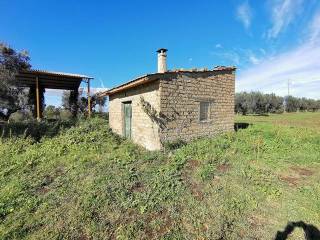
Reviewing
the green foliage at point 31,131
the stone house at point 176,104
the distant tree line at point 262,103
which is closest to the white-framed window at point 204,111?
the stone house at point 176,104

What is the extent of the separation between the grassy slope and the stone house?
0.89 metres

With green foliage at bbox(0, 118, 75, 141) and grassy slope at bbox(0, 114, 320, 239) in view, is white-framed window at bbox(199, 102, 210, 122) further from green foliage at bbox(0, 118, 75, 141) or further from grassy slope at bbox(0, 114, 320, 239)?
green foliage at bbox(0, 118, 75, 141)

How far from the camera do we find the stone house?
8070 mm

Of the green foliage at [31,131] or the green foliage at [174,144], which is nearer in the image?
the green foliage at [174,144]

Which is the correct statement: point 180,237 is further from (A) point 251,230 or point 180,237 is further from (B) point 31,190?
(B) point 31,190

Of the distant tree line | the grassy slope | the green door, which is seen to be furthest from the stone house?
the distant tree line

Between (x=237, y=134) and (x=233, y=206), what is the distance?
6516mm

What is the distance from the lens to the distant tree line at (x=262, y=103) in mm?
54259

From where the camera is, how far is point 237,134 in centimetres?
1065

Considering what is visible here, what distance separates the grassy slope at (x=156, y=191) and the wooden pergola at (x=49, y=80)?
283 inches

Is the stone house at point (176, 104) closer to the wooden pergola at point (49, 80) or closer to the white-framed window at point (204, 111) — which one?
the white-framed window at point (204, 111)

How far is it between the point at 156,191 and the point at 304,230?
2995mm

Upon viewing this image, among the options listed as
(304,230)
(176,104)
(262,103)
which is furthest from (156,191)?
(262,103)

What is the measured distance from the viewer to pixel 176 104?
8.39m
